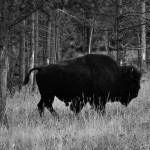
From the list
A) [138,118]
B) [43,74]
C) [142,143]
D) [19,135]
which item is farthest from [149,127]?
[43,74]

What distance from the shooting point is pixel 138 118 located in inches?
279

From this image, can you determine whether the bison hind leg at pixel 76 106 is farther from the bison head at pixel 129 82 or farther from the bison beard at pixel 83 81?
the bison head at pixel 129 82

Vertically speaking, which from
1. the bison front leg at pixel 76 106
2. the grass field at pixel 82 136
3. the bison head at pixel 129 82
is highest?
the bison head at pixel 129 82

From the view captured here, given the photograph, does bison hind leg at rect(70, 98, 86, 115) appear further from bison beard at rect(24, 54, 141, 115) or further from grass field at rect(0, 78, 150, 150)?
grass field at rect(0, 78, 150, 150)

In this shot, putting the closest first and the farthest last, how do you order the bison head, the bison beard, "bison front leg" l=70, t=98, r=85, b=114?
the bison beard, "bison front leg" l=70, t=98, r=85, b=114, the bison head

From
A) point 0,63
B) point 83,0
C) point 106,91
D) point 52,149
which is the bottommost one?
point 52,149

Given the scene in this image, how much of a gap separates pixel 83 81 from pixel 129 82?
1430mm

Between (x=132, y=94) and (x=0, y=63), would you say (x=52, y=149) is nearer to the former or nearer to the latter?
(x=0, y=63)

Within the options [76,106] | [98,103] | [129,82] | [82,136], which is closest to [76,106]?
[76,106]

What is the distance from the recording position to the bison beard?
8227mm

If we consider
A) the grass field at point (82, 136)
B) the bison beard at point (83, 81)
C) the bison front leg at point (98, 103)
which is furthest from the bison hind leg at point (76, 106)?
the grass field at point (82, 136)

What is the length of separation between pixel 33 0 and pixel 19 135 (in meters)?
2.82

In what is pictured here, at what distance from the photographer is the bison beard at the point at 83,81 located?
27.0ft

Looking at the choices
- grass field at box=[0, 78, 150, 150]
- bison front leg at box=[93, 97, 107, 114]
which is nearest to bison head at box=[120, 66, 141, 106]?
bison front leg at box=[93, 97, 107, 114]
